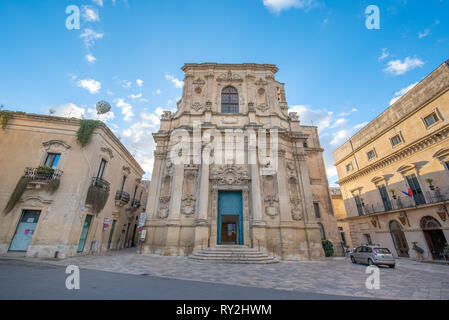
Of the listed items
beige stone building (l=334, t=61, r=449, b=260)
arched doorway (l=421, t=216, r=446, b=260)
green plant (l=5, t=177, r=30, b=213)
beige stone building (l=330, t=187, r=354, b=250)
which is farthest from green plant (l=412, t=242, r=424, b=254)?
green plant (l=5, t=177, r=30, b=213)

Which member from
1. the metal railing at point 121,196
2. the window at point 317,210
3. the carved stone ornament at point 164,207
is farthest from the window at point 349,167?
the metal railing at point 121,196

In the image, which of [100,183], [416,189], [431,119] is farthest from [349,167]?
[100,183]

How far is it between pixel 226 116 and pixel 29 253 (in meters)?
16.0

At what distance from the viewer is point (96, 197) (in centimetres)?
1328

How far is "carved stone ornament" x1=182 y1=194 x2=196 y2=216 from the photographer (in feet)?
46.4

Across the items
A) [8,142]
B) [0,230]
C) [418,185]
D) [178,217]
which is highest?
[8,142]

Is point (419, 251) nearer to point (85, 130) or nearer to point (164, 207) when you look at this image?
point (164, 207)

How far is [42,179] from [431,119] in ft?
95.0

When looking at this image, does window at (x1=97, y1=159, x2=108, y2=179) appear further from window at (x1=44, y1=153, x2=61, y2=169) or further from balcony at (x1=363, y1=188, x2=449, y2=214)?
balcony at (x1=363, y1=188, x2=449, y2=214)

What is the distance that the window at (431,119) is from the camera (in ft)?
50.5

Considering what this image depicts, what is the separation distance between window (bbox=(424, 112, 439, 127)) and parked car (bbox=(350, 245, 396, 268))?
1184 cm
